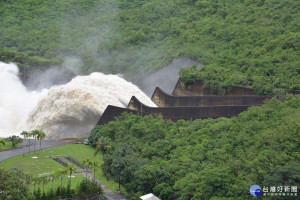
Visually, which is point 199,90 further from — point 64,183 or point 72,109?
point 64,183

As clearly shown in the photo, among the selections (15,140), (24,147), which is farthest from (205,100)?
(15,140)

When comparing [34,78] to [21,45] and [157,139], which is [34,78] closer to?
[21,45]

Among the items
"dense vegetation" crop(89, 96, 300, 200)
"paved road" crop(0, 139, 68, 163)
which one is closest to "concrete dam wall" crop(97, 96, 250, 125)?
"dense vegetation" crop(89, 96, 300, 200)

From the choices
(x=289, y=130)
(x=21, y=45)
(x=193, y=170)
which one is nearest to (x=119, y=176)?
(x=193, y=170)

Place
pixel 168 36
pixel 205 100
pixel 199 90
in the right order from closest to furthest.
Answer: pixel 205 100 → pixel 199 90 → pixel 168 36

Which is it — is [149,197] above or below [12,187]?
below

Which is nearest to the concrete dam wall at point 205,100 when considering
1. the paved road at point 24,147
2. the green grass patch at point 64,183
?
the paved road at point 24,147
